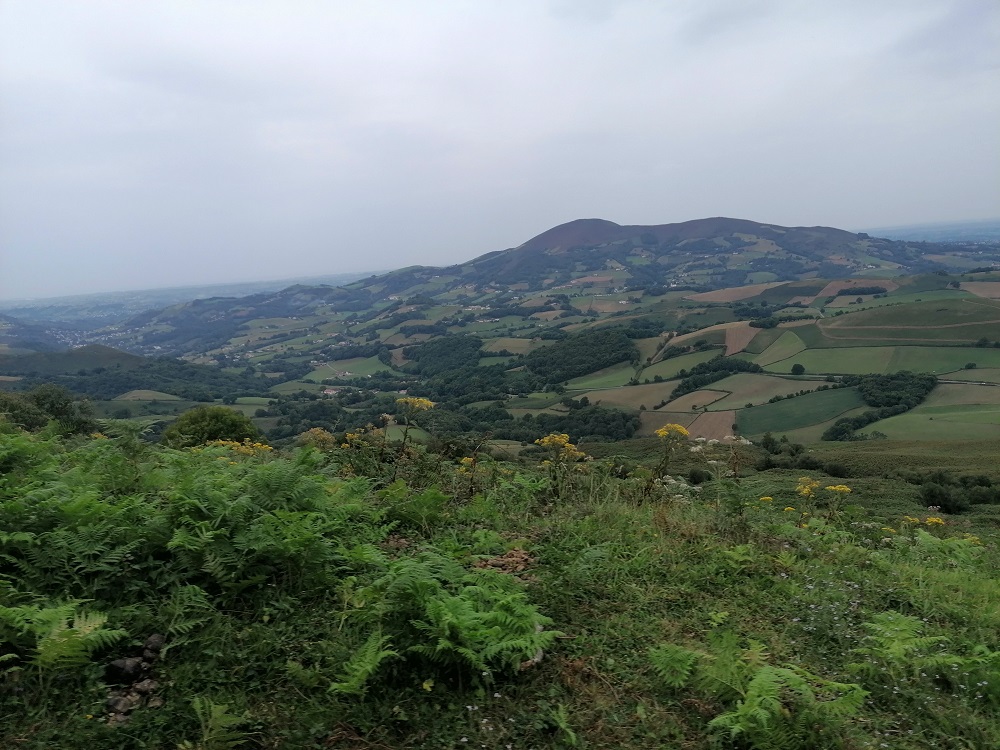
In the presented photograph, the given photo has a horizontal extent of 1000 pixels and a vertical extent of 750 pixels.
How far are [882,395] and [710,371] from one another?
Answer: 2212 centimetres

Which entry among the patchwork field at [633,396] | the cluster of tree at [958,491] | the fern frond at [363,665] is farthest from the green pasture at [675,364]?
the fern frond at [363,665]

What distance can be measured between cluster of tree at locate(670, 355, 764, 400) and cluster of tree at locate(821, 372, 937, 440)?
42.6 ft

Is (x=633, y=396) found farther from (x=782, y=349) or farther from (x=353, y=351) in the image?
(x=353, y=351)

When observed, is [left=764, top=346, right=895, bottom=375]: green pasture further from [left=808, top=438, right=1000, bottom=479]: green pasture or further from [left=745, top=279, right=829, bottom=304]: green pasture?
[left=745, top=279, right=829, bottom=304]: green pasture

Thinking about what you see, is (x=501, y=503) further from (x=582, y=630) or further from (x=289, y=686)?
(x=289, y=686)

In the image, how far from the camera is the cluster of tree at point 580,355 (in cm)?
9362

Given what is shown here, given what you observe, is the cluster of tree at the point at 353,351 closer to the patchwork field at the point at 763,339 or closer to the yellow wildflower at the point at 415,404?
the patchwork field at the point at 763,339

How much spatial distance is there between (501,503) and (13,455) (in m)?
4.88

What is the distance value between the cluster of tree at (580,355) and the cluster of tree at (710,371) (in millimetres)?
17193

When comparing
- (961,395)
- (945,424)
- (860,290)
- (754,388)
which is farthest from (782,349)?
(860,290)

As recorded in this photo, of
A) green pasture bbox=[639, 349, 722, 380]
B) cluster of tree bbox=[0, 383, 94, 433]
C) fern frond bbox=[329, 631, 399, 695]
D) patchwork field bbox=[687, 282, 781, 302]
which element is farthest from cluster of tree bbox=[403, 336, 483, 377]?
fern frond bbox=[329, 631, 399, 695]

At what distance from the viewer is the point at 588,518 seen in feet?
18.2

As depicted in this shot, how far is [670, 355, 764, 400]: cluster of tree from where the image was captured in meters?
73.1

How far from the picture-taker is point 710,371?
7788 centimetres
